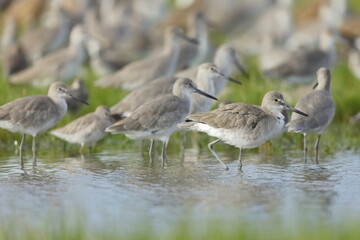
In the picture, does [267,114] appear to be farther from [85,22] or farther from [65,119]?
[85,22]

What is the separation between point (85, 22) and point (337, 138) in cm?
1519

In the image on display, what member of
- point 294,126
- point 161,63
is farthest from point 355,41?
point 294,126

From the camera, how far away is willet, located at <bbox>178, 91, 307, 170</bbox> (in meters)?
8.85

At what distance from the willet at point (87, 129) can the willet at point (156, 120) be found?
1.03 m

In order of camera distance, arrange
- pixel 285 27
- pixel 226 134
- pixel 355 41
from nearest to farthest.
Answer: pixel 226 134, pixel 355 41, pixel 285 27

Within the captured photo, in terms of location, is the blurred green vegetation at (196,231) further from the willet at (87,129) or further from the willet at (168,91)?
the willet at (168,91)

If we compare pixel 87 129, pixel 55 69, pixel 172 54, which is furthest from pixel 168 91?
pixel 55 69

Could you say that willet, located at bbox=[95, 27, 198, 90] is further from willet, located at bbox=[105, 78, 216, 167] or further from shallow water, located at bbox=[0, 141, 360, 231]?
willet, located at bbox=[105, 78, 216, 167]

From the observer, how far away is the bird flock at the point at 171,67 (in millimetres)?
9531

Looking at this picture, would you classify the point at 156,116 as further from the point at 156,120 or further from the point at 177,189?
the point at 177,189

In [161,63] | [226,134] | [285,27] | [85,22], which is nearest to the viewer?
[226,134]

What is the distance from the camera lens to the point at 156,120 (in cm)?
966

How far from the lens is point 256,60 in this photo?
22875mm

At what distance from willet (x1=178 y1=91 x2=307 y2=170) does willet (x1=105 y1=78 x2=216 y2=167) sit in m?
0.56
